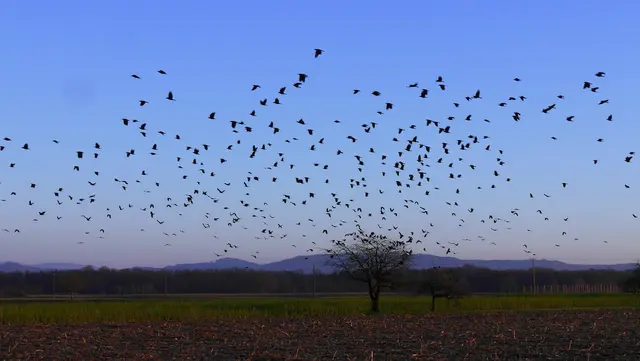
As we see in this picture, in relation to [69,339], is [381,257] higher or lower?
higher

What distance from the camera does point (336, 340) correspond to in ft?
116

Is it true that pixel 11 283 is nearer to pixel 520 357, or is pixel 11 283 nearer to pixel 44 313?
pixel 44 313

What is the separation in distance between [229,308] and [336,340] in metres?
26.3

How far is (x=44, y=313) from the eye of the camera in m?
51.8

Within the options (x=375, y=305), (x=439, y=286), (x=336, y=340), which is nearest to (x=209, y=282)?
(x=375, y=305)

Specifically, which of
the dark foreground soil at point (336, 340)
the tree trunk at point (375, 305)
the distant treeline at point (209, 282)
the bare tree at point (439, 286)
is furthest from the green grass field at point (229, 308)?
the distant treeline at point (209, 282)

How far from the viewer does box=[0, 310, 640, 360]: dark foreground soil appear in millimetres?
28750

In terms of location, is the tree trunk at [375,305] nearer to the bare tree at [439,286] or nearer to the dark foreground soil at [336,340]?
the bare tree at [439,286]

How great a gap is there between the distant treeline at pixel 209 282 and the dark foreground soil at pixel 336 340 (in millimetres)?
88952

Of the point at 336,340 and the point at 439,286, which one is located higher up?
the point at 439,286

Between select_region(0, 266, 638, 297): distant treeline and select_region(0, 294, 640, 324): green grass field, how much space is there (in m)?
64.6

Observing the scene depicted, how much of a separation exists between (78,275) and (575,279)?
105 m

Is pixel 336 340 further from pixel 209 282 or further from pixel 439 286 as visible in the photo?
pixel 209 282

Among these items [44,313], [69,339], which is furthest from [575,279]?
[69,339]
